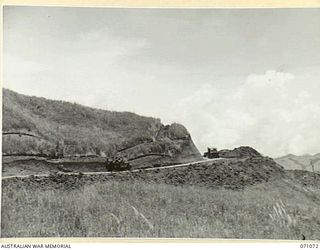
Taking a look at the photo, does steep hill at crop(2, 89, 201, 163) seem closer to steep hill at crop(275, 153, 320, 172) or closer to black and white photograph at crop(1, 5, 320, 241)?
black and white photograph at crop(1, 5, 320, 241)

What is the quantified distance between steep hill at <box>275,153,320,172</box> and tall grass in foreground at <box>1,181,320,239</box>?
59 mm

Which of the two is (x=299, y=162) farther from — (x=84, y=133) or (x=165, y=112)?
(x=84, y=133)

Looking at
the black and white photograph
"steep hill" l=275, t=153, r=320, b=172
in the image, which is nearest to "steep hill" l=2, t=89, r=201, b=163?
the black and white photograph

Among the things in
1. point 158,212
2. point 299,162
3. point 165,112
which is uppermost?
point 165,112

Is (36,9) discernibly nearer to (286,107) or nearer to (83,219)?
(83,219)

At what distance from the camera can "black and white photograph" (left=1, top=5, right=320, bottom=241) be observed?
1.59m

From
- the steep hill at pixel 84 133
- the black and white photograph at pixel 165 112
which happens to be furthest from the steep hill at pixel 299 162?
the steep hill at pixel 84 133

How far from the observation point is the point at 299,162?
1614 millimetres

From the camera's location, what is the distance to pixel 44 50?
1617 millimetres

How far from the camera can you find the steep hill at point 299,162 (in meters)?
1.60

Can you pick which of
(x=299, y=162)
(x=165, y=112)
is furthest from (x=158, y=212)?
(x=299, y=162)

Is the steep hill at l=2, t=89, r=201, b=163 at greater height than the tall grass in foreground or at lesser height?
greater

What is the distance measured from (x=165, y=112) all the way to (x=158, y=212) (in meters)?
0.28

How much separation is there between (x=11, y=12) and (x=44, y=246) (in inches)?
25.8
